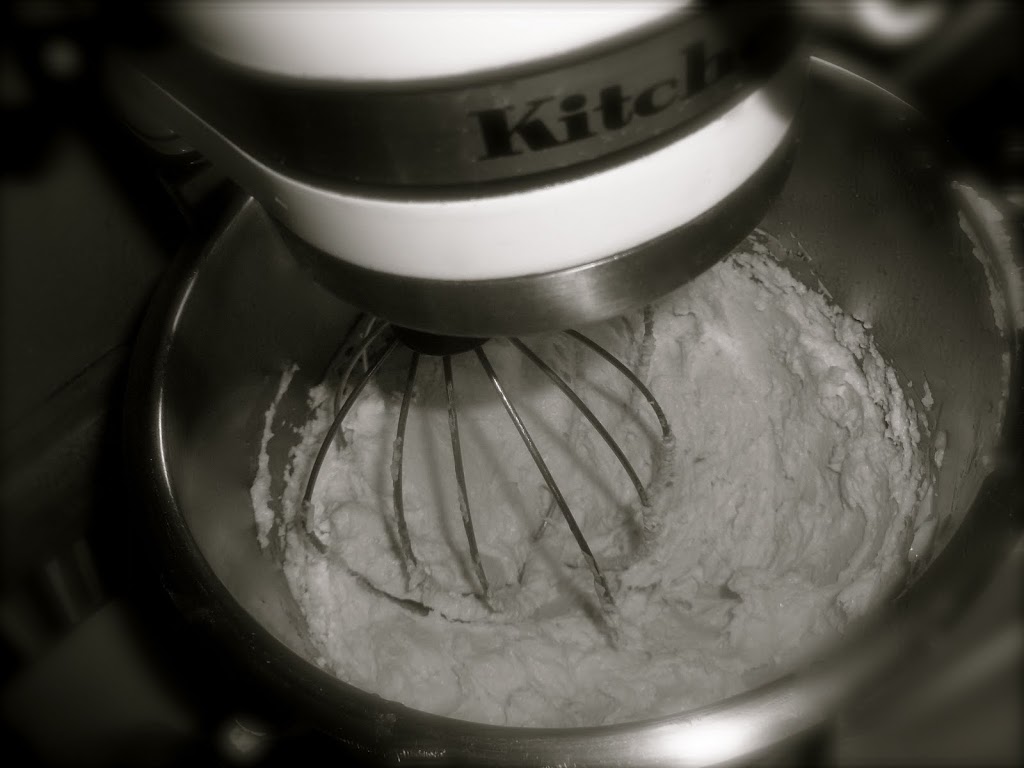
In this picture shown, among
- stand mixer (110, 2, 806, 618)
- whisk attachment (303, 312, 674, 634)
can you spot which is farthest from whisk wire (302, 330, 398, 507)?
stand mixer (110, 2, 806, 618)

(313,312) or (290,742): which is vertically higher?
(313,312)

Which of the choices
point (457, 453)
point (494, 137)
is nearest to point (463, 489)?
point (457, 453)

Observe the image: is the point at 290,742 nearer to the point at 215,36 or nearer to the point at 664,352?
the point at 664,352

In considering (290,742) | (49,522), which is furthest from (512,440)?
(49,522)

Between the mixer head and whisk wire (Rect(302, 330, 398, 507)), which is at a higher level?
the mixer head

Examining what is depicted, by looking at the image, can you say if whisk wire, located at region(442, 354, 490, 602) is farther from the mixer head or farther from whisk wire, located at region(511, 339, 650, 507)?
the mixer head

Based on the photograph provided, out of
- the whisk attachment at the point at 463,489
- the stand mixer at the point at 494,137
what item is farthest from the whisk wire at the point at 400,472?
the stand mixer at the point at 494,137

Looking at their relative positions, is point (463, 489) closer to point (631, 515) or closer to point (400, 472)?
point (400, 472)
